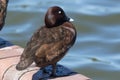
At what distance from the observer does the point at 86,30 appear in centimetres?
1079

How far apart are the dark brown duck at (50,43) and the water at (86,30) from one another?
337 cm

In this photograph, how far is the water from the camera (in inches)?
356

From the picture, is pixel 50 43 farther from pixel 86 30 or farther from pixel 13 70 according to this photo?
pixel 86 30

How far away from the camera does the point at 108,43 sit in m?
10.1

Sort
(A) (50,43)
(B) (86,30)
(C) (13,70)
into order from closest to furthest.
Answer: (A) (50,43) < (C) (13,70) < (B) (86,30)

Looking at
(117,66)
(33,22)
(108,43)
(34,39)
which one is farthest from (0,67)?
(33,22)

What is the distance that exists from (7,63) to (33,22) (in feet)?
19.6

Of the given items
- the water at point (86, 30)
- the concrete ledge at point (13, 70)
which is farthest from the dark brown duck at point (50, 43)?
the water at point (86, 30)

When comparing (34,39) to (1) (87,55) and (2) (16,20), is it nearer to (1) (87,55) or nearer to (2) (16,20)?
(1) (87,55)

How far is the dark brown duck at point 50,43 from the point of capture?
4852 millimetres

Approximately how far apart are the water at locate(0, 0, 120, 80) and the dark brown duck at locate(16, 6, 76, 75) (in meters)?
3.37

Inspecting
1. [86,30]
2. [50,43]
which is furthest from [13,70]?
[86,30]

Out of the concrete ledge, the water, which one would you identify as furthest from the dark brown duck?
the water

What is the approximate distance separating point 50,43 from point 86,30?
589 centimetres
